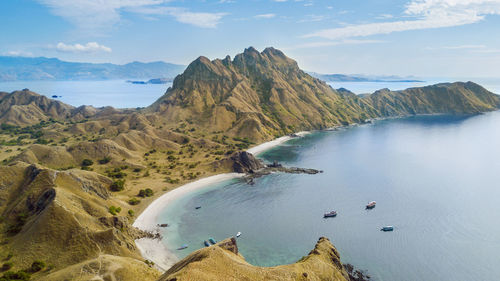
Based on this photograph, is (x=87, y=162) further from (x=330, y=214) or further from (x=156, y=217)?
(x=330, y=214)

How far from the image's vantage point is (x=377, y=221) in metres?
103

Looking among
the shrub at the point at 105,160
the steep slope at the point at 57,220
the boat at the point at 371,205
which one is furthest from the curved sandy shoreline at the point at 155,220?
the boat at the point at 371,205

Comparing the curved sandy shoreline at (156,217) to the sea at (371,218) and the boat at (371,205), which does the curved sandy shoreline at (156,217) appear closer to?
the sea at (371,218)

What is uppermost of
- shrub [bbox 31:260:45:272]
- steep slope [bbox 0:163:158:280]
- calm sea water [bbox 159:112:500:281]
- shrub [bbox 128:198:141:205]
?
steep slope [bbox 0:163:158:280]

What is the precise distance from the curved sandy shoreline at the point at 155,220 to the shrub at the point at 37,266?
2467 centimetres

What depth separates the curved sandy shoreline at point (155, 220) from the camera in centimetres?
8331

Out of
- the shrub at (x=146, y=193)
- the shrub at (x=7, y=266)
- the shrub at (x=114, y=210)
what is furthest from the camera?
the shrub at (x=146, y=193)

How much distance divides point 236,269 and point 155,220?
62.7 meters

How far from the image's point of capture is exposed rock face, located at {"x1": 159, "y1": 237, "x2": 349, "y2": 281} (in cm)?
5153

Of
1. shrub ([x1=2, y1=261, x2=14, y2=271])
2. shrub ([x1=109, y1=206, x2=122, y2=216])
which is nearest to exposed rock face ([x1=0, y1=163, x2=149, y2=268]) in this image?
shrub ([x1=2, y1=261, x2=14, y2=271])

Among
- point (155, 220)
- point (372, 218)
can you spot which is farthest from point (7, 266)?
point (372, 218)

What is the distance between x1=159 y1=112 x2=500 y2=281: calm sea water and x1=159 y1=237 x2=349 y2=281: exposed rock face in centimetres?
1580

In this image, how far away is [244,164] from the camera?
16612cm

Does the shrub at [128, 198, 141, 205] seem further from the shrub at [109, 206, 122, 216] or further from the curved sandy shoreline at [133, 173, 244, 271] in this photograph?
the shrub at [109, 206, 122, 216]
